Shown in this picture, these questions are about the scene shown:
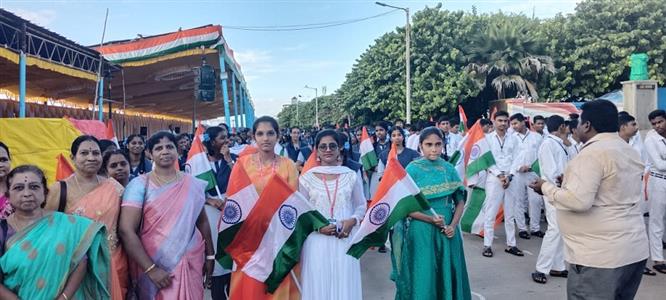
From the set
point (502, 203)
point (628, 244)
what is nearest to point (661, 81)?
point (502, 203)

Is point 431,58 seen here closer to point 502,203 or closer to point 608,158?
point 502,203

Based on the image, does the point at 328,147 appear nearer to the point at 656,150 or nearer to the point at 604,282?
the point at 604,282

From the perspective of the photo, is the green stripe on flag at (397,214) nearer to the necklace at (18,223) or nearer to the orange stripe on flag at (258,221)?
the orange stripe on flag at (258,221)

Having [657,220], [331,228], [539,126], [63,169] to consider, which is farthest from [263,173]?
[539,126]

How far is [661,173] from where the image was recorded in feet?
18.0

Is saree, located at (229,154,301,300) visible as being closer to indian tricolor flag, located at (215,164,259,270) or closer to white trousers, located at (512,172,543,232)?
indian tricolor flag, located at (215,164,259,270)

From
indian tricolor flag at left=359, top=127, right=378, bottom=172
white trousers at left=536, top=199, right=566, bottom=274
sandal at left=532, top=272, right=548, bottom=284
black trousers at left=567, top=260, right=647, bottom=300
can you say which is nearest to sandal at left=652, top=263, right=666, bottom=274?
white trousers at left=536, top=199, right=566, bottom=274

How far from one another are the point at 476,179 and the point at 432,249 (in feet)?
9.60

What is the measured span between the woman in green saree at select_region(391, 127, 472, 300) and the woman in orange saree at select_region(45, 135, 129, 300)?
6.52ft

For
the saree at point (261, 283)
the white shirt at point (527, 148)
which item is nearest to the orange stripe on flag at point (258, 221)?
the saree at point (261, 283)

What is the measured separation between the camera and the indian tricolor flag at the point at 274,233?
341 cm

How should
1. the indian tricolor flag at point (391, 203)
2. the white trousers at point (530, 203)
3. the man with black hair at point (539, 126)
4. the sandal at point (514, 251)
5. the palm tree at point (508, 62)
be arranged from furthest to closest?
the palm tree at point (508, 62), the man with black hair at point (539, 126), the white trousers at point (530, 203), the sandal at point (514, 251), the indian tricolor flag at point (391, 203)

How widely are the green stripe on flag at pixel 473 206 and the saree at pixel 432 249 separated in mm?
2663

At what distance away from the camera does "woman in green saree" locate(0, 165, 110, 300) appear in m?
2.35
